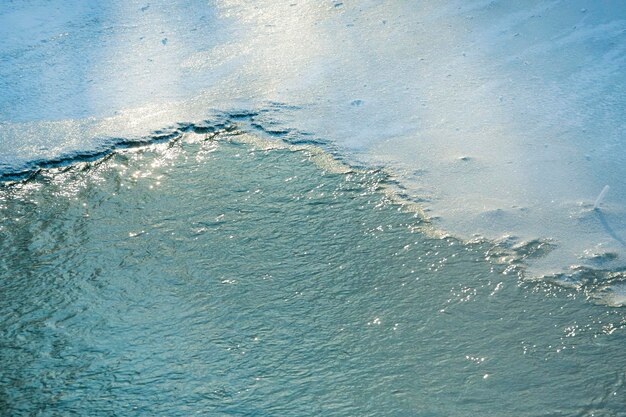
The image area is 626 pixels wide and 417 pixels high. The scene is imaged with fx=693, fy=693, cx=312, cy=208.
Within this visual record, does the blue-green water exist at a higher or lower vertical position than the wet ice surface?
lower

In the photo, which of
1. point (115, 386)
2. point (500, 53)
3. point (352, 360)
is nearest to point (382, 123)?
point (500, 53)

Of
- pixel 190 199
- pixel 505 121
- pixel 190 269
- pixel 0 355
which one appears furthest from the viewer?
pixel 505 121

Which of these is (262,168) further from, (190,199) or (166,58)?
(166,58)

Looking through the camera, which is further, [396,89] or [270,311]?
[396,89]

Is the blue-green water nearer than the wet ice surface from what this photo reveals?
Yes

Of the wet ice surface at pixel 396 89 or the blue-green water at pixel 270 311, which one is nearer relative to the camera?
the blue-green water at pixel 270 311
